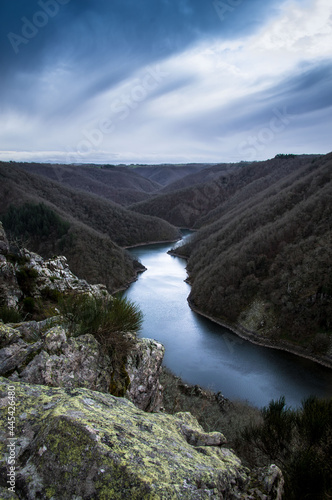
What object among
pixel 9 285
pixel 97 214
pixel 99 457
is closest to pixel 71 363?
pixel 99 457

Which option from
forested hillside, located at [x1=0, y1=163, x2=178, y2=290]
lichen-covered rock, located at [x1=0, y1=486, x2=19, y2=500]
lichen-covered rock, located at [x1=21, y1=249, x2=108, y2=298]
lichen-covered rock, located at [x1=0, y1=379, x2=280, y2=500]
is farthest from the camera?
forested hillside, located at [x1=0, y1=163, x2=178, y2=290]

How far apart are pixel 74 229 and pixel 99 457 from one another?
7515 cm

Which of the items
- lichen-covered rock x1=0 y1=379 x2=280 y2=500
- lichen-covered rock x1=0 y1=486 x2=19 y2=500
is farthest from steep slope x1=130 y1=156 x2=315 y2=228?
lichen-covered rock x1=0 y1=486 x2=19 y2=500

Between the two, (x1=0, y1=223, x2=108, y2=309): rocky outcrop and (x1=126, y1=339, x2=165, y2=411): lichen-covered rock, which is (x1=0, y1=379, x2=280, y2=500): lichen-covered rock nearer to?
(x1=126, y1=339, x2=165, y2=411): lichen-covered rock

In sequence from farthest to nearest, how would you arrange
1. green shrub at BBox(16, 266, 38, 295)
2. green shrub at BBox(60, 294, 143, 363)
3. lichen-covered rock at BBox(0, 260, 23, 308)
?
green shrub at BBox(16, 266, 38, 295) < lichen-covered rock at BBox(0, 260, 23, 308) < green shrub at BBox(60, 294, 143, 363)

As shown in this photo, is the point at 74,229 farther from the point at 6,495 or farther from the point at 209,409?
the point at 6,495

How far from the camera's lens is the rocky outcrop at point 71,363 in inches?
210

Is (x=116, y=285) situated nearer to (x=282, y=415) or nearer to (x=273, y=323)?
(x=273, y=323)

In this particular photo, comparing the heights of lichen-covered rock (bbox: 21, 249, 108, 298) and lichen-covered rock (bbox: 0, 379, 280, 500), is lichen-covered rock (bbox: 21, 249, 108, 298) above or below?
below

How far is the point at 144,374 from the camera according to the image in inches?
273

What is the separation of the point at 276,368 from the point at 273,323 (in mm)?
8790

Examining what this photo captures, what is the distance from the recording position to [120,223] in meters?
115

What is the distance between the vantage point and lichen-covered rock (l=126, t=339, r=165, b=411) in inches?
262

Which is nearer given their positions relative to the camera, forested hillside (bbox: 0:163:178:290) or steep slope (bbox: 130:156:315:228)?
forested hillside (bbox: 0:163:178:290)
